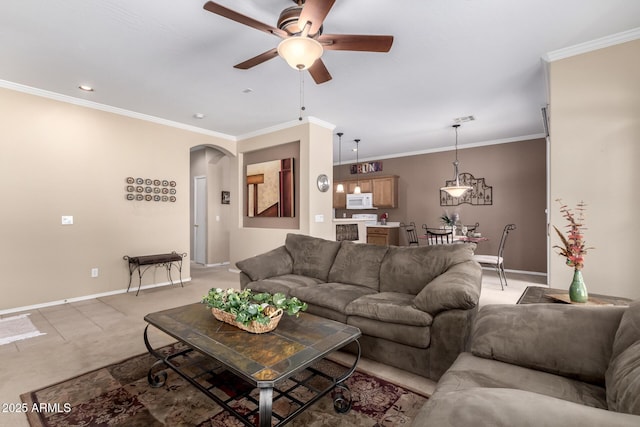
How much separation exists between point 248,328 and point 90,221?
152 inches

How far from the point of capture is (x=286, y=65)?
3287 mm

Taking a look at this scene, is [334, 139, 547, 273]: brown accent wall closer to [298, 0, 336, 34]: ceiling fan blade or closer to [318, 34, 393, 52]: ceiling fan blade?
[318, 34, 393, 52]: ceiling fan blade

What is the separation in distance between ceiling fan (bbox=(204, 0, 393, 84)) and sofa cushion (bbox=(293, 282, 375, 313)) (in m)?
1.91

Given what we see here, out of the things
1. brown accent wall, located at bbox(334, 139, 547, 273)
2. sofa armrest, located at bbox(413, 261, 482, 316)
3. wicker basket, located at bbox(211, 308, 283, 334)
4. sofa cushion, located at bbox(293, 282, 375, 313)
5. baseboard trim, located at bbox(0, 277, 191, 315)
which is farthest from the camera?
brown accent wall, located at bbox(334, 139, 547, 273)

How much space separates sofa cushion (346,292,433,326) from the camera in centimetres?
225

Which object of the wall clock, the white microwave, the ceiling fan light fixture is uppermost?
the ceiling fan light fixture

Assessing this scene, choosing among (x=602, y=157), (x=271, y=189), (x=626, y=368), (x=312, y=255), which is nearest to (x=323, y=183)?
(x=271, y=189)

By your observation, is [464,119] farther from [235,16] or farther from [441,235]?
[235,16]

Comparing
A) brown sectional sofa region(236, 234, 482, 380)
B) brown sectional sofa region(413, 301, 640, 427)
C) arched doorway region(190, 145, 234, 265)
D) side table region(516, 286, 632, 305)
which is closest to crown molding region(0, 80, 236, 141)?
arched doorway region(190, 145, 234, 265)

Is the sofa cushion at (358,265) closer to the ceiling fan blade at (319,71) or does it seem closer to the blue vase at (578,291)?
the blue vase at (578,291)

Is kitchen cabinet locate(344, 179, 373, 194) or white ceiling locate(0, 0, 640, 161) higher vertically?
white ceiling locate(0, 0, 640, 161)

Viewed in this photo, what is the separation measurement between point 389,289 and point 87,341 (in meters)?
2.94

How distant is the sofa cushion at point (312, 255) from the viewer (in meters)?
3.58

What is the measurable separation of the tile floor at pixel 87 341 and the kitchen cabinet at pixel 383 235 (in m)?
3.04
